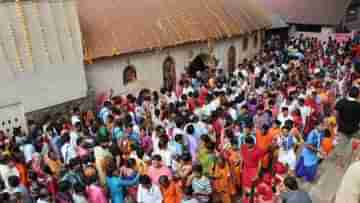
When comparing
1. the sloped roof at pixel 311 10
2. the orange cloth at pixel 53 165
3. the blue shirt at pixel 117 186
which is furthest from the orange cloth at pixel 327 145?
the sloped roof at pixel 311 10

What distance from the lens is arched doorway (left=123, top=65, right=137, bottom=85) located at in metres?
14.3

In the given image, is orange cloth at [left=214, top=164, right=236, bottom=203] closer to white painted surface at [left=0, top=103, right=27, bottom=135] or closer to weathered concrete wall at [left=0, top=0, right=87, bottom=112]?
white painted surface at [left=0, top=103, right=27, bottom=135]

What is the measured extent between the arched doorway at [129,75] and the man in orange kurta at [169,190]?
354 inches

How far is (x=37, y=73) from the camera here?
10984 mm

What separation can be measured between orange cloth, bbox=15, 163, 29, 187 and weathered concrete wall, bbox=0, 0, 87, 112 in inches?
167

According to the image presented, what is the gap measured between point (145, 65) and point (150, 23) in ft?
6.03

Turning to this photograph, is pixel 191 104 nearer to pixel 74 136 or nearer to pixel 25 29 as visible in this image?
pixel 74 136

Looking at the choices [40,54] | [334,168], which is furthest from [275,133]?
[40,54]

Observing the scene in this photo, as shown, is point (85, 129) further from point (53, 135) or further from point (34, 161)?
point (34, 161)

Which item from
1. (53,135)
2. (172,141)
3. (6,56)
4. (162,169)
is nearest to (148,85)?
(6,56)

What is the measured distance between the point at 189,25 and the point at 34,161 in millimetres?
11101

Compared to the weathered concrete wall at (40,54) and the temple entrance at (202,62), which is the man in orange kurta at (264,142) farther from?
the temple entrance at (202,62)

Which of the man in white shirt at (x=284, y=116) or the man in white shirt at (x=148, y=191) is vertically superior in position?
the man in white shirt at (x=284, y=116)

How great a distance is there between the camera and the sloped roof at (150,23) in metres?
13.4
